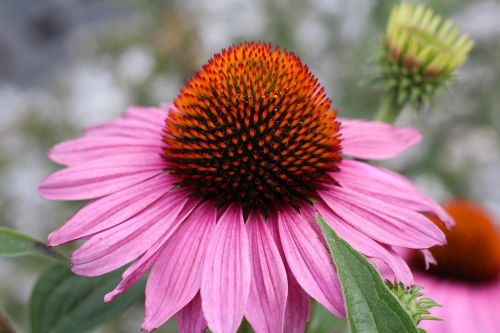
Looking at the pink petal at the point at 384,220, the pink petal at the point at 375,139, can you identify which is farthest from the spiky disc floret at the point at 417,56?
the pink petal at the point at 384,220

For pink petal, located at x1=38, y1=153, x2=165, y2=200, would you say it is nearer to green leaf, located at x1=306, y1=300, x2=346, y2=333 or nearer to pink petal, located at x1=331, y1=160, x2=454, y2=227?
pink petal, located at x1=331, y1=160, x2=454, y2=227

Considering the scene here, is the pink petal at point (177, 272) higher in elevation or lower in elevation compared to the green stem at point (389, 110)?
lower

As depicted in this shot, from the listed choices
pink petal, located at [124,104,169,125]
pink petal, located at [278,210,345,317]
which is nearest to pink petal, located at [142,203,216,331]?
pink petal, located at [278,210,345,317]

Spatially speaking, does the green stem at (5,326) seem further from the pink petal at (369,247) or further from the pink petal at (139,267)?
the pink petal at (369,247)

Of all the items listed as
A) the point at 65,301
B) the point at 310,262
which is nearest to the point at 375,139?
the point at 310,262

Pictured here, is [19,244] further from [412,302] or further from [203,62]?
[203,62]
